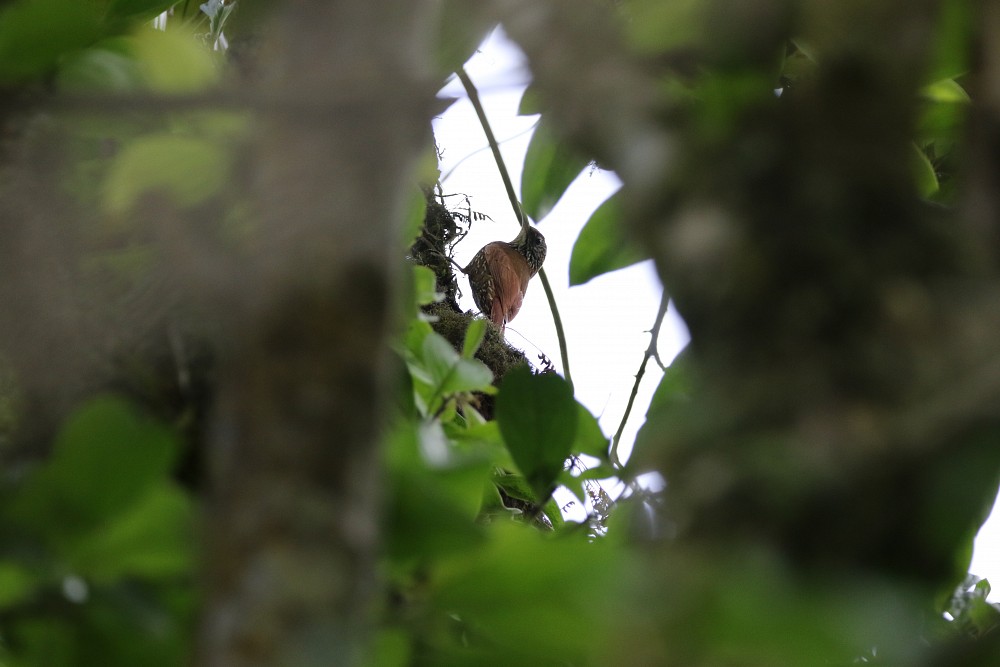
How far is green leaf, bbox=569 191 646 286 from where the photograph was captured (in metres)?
0.56

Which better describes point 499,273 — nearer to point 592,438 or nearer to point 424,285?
point 424,285

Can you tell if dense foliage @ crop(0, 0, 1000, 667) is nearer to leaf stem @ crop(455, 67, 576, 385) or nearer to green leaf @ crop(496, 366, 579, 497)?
green leaf @ crop(496, 366, 579, 497)

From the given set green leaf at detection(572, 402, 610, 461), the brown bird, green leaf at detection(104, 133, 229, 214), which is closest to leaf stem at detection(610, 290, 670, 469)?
green leaf at detection(572, 402, 610, 461)

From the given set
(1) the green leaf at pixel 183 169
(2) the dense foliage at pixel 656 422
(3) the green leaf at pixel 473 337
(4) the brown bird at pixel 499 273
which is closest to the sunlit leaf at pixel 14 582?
(2) the dense foliage at pixel 656 422

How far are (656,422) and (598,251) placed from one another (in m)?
0.32

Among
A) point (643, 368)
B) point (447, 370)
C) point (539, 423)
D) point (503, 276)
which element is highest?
point (503, 276)

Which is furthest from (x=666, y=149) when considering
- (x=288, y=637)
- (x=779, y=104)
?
(x=288, y=637)

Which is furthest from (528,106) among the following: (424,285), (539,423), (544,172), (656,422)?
(656,422)

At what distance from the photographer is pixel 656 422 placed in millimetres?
250

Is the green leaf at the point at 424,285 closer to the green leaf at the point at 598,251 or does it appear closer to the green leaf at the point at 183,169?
the green leaf at the point at 598,251

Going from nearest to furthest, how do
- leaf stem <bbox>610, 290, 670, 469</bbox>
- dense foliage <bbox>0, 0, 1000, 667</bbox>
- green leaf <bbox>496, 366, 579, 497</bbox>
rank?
dense foliage <bbox>0, 0, 1000, 667</bbox> < green leaf <bbox>496, 366, 579, 497</bbox> < leaf stem <bbox>610, 290, 670, 469</bbox>

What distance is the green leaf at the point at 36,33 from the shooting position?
319 millimetres

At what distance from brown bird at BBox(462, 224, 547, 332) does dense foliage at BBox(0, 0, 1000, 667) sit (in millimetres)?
2792

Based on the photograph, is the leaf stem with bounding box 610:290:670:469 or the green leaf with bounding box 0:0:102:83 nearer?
the green leaf with bounding box 0:0:102:83
